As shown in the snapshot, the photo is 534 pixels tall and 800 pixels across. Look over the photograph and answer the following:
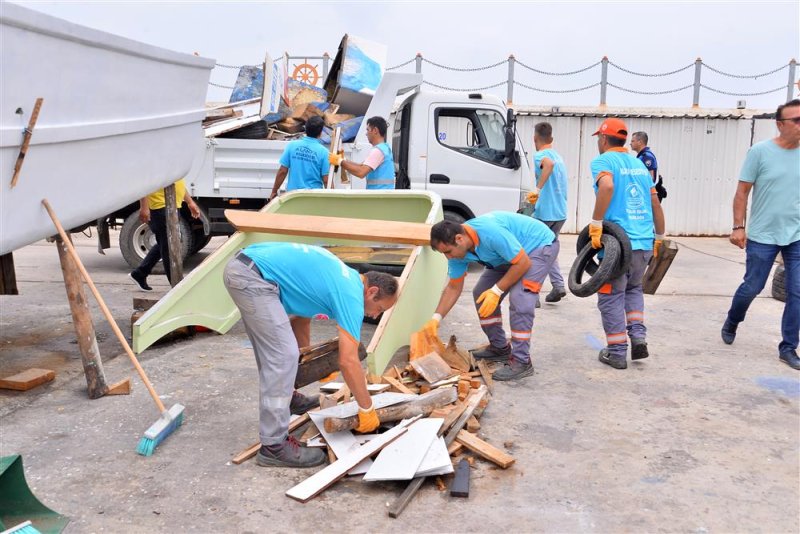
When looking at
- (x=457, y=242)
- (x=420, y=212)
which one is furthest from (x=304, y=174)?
(x=457, y=242)

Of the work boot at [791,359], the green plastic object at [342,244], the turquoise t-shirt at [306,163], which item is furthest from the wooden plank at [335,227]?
the work boot at [791,359]

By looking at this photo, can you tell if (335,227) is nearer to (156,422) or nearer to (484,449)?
(156,422)

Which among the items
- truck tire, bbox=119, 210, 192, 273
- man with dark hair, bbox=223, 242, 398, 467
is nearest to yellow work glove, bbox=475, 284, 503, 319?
man with dark hair, bbox=223, 242, 398, 467

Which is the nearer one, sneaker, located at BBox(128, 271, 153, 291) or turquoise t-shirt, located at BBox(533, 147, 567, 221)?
turquoise t-shirt, located at BBox(533, 147, 567, 221)

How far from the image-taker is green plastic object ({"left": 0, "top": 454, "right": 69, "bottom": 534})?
2773 mm

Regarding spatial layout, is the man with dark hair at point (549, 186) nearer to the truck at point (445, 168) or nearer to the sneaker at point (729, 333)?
the truck at point (445, 168)

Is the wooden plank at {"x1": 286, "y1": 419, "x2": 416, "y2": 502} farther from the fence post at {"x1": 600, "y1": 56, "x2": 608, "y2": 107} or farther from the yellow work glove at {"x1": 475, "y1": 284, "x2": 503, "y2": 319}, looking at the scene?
the fence post at {"x1": 600, "y1": 56, "x2": 608, "y2": 107}

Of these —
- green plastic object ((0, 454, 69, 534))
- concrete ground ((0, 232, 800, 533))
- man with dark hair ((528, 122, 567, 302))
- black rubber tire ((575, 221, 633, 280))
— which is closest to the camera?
green plastic object ((0, 454, 69, 534))

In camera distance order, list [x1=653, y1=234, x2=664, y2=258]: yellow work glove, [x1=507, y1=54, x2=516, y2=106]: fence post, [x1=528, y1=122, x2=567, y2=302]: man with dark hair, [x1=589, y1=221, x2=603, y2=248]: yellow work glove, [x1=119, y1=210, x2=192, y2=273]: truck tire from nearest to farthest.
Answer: [x1=589, y1=221, x2=603, y2=248]: yellow work glove
[x1=653, y1=234, x2=664, y2=258]: yellow work glove
[x1=528, y1=122, x2=567, y2=302]: man with dark hair
[x1=119, y1=210, x2=192, y2=273]: truck tire
[x1=507, y1=54, x2=516, y2=106]: fence post

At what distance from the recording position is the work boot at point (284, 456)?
11.4ft

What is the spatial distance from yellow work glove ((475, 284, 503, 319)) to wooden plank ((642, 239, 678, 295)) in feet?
6.16

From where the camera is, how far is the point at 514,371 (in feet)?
16.0

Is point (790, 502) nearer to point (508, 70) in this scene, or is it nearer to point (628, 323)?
point (628, 323)

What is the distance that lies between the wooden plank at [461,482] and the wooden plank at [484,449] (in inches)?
5.8
